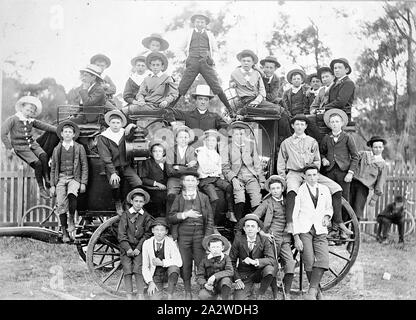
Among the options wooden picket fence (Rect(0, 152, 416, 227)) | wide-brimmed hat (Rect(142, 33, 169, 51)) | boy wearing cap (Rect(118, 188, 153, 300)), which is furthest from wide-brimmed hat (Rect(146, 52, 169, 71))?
wooden picket fence (Rect(0, 152, 416, 227))

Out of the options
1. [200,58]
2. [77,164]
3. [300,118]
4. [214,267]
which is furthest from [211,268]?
[200,58]

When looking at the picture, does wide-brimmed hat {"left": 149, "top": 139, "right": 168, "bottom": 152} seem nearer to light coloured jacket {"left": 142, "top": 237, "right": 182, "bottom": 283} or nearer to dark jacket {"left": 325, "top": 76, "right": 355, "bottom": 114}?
light coloured jacket {"left": 142, "top": 237, "right": 182, "bottom": 283}

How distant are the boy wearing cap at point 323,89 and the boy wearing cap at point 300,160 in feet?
1.64

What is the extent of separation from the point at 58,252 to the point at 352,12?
510 cm

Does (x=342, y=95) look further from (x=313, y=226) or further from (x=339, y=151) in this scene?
(x=313, y=226)

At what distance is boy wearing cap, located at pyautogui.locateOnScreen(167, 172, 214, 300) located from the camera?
5.63m

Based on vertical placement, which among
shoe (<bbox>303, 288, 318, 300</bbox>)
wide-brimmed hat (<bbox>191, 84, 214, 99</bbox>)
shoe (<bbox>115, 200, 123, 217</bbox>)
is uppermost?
wide-brimmed hat (<bbox>191, 84, 214, 99</bbox>)

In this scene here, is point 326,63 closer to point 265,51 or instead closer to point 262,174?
point 265,51

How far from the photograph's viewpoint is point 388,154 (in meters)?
6.74

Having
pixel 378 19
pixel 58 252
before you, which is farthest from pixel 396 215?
pixel 58 252

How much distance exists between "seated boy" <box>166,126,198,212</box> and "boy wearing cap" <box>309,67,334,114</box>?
1.71m

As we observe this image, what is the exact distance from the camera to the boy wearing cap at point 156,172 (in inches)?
227

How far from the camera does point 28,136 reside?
6020 mm

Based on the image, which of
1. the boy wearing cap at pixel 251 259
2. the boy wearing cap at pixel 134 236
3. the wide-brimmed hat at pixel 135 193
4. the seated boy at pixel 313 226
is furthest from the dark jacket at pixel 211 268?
the wide-brimmed hat at pixel 135 193
